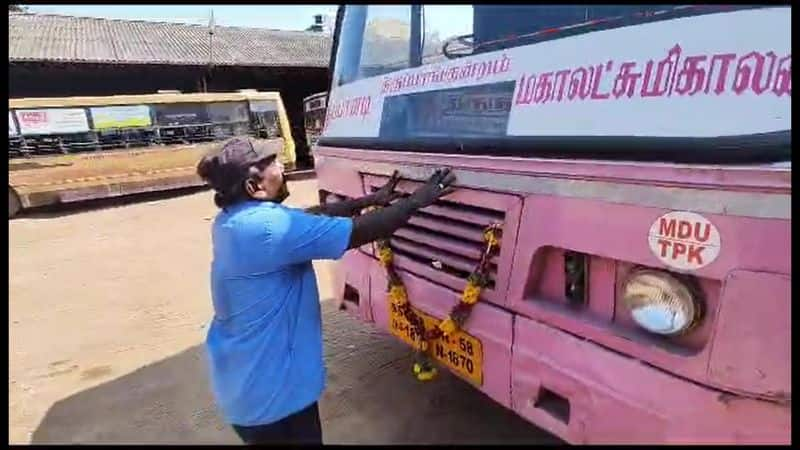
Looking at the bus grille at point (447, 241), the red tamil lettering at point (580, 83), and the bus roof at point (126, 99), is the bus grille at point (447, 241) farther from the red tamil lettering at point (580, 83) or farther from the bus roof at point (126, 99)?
the bus roof at point (126, 99)

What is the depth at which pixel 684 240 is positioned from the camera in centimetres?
167

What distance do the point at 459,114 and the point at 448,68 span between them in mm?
239

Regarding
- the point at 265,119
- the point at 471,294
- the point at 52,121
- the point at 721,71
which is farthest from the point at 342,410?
the point at 265,119

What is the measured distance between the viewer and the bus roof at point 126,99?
11484mm

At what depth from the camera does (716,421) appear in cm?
165

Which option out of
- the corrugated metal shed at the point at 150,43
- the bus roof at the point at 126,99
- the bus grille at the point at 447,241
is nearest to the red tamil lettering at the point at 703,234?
the bus grille at the point at 447,241

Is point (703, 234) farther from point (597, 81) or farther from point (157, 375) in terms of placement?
point (157, 375)

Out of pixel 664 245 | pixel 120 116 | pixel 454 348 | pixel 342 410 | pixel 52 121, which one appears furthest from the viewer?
pixel 120 116

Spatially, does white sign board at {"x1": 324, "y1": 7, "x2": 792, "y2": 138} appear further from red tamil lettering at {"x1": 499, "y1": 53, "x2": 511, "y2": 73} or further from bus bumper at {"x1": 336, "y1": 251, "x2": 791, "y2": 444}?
bus bumper at {"x1": 336, "y1": 251, "x2": 791, "y2": 444}

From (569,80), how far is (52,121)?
12.0m

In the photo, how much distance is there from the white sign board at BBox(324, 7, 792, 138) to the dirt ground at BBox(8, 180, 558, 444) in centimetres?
153

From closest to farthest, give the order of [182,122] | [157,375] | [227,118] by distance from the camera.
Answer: [157,375] → [182,122] → [227,118]

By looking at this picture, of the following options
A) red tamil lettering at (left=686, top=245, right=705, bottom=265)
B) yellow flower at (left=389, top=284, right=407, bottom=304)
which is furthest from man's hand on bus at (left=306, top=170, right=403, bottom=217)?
red tamil lettering at (left=686, top=245, right=705, bottom=265)

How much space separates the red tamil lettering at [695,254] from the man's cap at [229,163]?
50.5 inches
